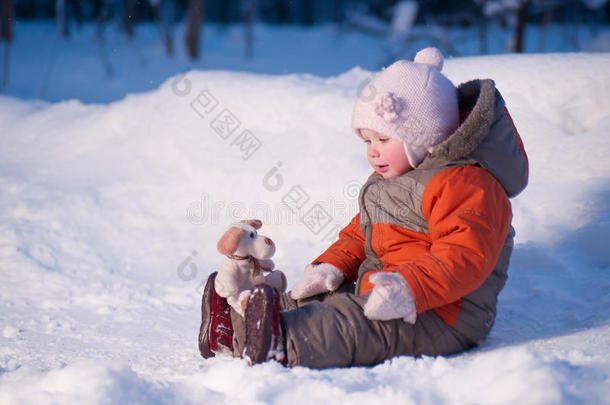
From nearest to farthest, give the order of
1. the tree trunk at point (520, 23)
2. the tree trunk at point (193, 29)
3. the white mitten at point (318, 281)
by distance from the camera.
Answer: the white mitten at point (318, 281) < the tree trunk at point (520, 23) < the tree trunk at point (193, 29)

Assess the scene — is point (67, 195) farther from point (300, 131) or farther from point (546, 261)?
point (546, 261)

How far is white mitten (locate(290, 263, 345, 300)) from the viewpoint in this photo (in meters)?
1.68

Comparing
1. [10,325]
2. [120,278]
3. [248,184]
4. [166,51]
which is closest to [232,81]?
[248,184]

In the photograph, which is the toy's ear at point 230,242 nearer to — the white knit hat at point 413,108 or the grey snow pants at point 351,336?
the grey snow pants at point 351,336

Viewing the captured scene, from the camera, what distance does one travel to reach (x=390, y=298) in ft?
4.53

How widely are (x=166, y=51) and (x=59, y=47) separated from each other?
167 cm

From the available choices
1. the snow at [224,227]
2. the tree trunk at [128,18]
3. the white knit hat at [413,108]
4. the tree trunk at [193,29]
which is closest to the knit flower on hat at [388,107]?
the white knit hat at [413,108]

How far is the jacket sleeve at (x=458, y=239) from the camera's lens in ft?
4.53

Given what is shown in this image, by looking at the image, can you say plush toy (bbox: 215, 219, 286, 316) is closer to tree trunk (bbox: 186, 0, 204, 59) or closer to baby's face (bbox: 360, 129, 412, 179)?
baby's face (bbox: 360, 129, 412, 179)

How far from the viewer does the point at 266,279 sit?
162cm

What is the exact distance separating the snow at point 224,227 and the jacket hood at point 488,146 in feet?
1.47

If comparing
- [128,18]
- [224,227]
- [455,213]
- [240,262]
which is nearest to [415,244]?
[455,213]

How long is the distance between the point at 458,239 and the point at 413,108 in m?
0.37

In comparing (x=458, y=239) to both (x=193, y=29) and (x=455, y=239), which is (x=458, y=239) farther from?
(x=193, y=29)
